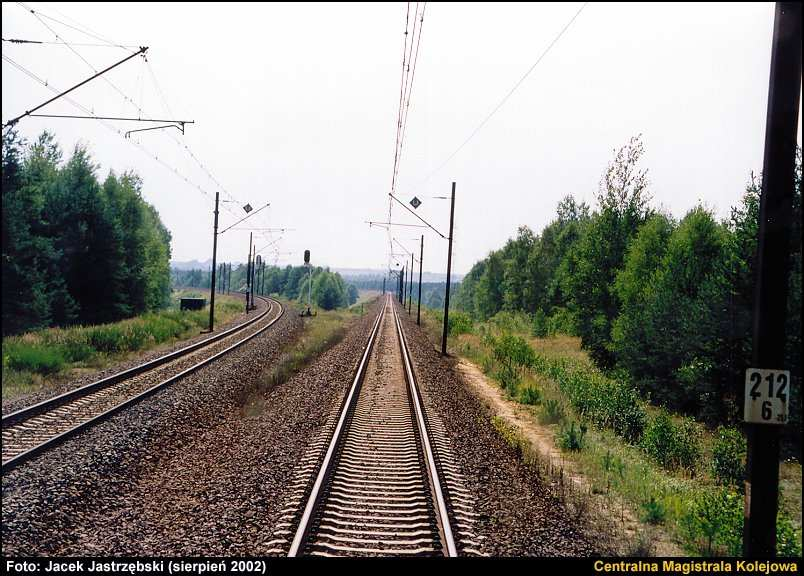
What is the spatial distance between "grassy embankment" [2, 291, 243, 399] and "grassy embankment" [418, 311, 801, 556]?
12.6m

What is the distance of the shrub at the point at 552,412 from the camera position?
14407mm

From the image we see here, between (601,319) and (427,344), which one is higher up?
(601,319)

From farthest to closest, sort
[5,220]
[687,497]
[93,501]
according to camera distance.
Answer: [5,220]
[687,497]
[93,501]

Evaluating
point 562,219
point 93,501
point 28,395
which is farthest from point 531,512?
point 562,219

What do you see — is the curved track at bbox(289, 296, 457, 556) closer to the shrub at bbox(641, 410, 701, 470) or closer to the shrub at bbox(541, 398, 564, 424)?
the shrub at bbox(541, 398, 564, 424)

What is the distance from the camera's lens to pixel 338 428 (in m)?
11.5

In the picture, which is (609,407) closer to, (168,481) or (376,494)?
(376,494)

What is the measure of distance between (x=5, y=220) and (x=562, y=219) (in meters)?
67.6

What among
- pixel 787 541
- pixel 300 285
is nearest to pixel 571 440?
pixel 787 541

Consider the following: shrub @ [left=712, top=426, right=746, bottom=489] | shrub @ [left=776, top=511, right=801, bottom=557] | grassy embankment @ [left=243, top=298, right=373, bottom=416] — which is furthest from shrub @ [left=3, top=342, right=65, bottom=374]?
shrub @ [left=776, top=511, right=801, bottom=557]

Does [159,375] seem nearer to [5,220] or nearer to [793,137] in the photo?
[5,220]

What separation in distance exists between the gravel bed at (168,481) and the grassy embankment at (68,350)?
162 inches

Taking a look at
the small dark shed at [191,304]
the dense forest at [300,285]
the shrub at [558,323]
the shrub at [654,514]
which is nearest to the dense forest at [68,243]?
the small dark shed at [191,304]

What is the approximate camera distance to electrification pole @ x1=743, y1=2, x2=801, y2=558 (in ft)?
18.0
